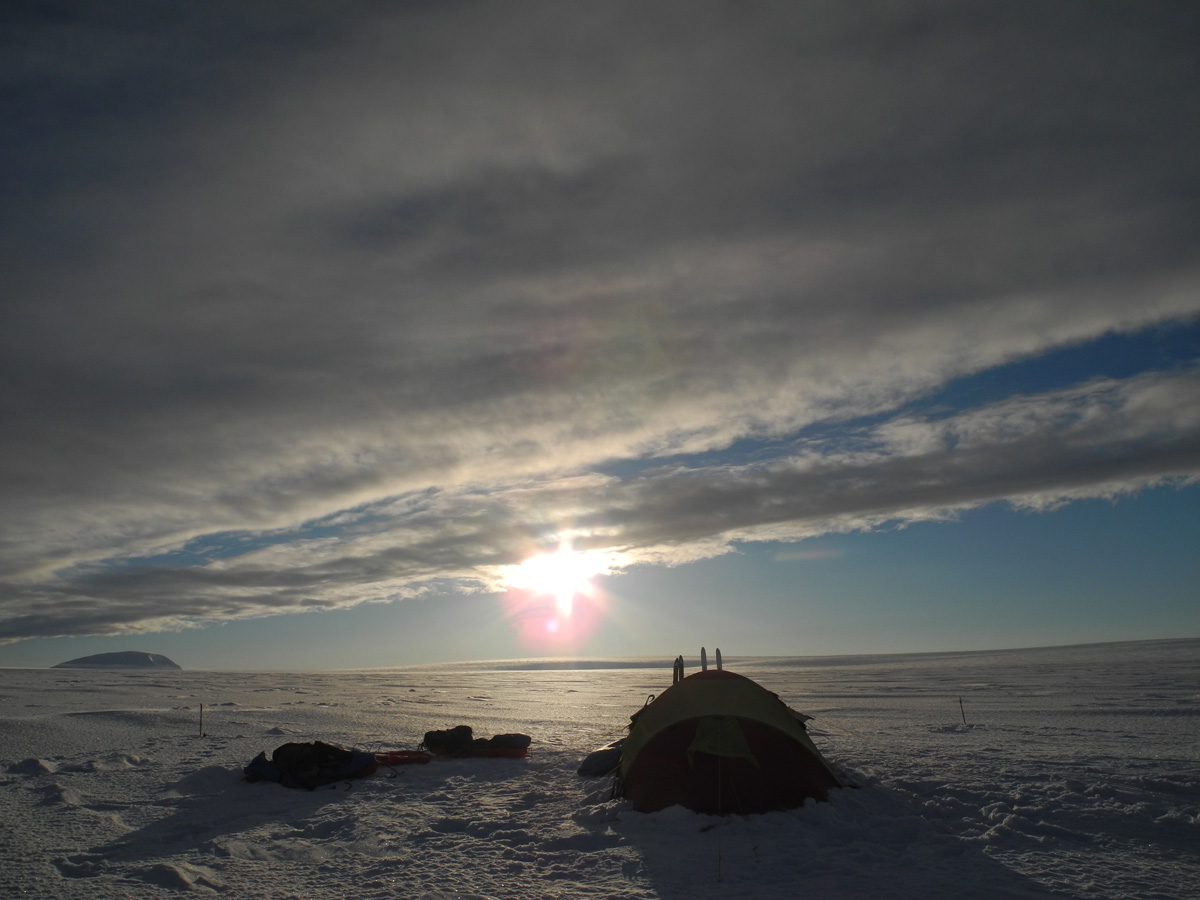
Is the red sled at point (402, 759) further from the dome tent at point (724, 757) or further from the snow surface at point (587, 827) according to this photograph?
the dome tent at point (724, 757)

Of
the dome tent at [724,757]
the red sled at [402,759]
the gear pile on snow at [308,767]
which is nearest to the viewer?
the dome tent at [724,757]

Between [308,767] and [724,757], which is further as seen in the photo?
[308,767]

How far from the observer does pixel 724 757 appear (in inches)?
430

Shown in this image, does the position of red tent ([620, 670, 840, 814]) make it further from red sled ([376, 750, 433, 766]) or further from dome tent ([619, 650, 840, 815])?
red sled ([376, 750, 433, 766])

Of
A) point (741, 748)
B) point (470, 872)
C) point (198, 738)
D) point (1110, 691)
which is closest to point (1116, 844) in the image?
point (741, 748)

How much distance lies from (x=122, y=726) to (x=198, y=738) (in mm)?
4120

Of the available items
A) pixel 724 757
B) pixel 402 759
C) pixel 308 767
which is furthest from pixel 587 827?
pixel 402 759

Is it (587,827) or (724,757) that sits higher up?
(724,757)

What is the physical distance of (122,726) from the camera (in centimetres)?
2128

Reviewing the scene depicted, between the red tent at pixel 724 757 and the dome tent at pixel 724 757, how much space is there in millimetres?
14

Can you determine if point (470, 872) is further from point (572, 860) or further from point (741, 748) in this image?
point (741, 748)

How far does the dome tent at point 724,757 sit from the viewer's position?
35.3ft

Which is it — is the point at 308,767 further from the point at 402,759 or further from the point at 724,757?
the point at 724,757

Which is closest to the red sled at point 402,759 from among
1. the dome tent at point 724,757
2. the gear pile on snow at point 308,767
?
the gear pile on snow at point 308,767
